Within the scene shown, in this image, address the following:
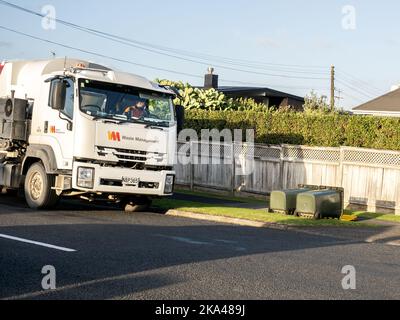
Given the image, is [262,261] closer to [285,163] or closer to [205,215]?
[205,215]

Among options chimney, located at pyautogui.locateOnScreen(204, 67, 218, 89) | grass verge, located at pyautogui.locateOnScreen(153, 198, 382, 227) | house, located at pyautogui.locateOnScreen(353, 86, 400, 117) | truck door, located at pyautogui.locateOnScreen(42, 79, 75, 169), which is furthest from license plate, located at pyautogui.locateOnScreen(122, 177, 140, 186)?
chimney, located at pyautogui.locateOnScreen(204, 67, 218, 89)

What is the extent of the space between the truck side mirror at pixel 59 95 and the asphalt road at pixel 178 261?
8.09 feet

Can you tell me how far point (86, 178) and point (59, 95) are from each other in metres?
1.99

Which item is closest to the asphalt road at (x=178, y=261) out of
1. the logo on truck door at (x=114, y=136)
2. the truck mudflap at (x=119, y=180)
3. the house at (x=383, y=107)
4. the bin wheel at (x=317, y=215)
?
the truck mudflap at (x=119, y=180)

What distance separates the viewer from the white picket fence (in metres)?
20.7

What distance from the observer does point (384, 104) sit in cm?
3791

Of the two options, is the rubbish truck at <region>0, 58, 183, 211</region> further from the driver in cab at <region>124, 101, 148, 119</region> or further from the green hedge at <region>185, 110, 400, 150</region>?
the green hedge at <region>185, 110, 400, 150</region>

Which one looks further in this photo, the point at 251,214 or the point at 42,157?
the point at 251,214

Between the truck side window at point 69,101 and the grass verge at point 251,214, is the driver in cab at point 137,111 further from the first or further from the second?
the grass verge at point 251,214

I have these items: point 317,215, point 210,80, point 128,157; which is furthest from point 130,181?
point 210,80

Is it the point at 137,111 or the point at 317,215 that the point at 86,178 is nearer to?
the point at 137,111

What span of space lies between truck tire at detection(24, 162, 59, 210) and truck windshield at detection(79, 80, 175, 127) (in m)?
2.06

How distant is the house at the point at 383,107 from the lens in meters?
36.3
